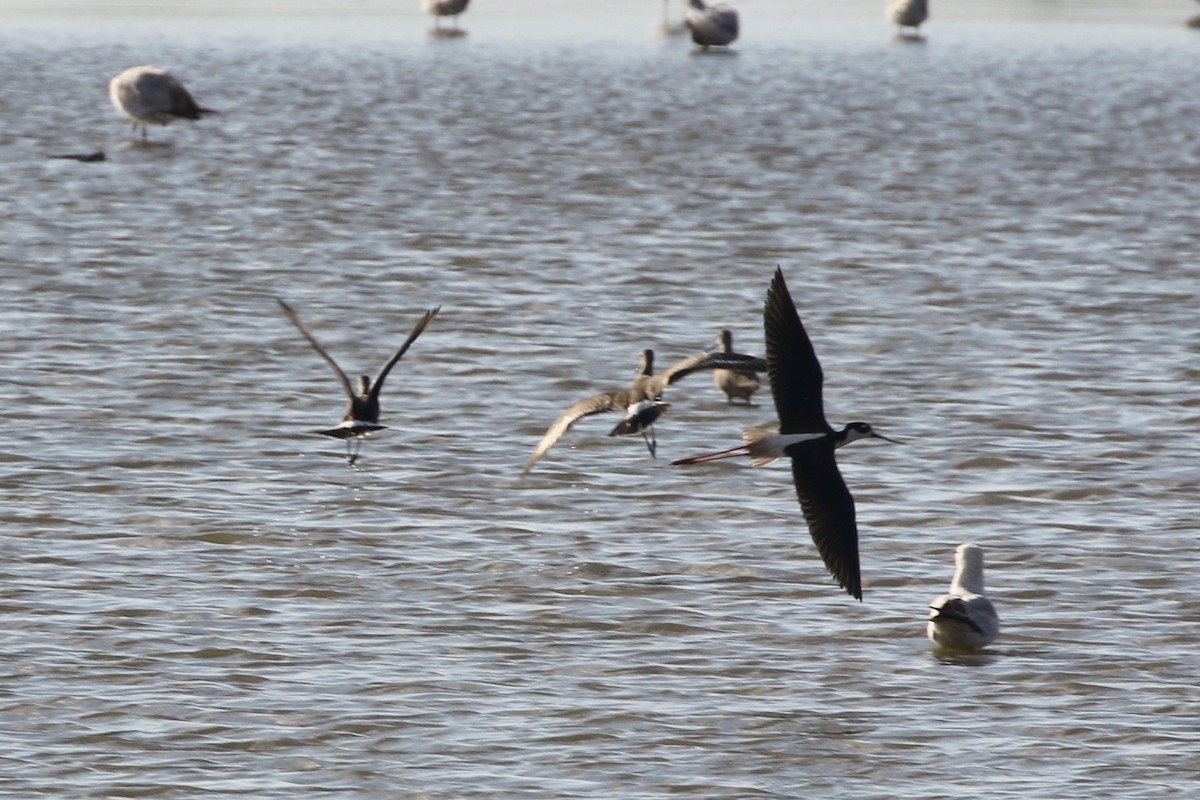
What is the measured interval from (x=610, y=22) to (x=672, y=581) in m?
64.5

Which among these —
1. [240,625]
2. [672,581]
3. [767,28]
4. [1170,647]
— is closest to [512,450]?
[672,581]

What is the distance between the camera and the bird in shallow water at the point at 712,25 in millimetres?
59934

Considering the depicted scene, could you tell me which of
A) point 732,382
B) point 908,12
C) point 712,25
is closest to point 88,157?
point 732,382

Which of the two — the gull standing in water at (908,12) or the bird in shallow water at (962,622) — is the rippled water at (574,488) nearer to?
Answer: the bird in shallow water at (962,622)

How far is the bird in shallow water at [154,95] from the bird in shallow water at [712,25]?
30202 millimetres

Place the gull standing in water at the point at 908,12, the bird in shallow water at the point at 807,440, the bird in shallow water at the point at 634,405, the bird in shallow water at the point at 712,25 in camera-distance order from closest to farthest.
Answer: the bird in shallow water at the point at 807,440, the bird in shallow water at the point at 634,405, the bird in shallow water at the point at 712,25, the gull standing in water at the point at 908,12

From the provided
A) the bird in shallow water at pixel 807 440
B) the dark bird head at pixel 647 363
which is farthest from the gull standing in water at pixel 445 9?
the bird in shallow water at pixel 807 440

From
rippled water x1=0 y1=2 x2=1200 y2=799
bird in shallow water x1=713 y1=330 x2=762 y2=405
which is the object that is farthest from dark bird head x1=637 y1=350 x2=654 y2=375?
bird in shallow water x1=713 y1=330 x2=762 y2=405

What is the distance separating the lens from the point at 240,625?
10453mm

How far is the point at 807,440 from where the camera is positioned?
994cm

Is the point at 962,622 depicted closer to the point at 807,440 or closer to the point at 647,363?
the point at 807,440

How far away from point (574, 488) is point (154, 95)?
64.3ft

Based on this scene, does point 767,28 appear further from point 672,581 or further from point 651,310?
point 672,581

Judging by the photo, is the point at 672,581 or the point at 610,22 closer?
the point at 672,581
